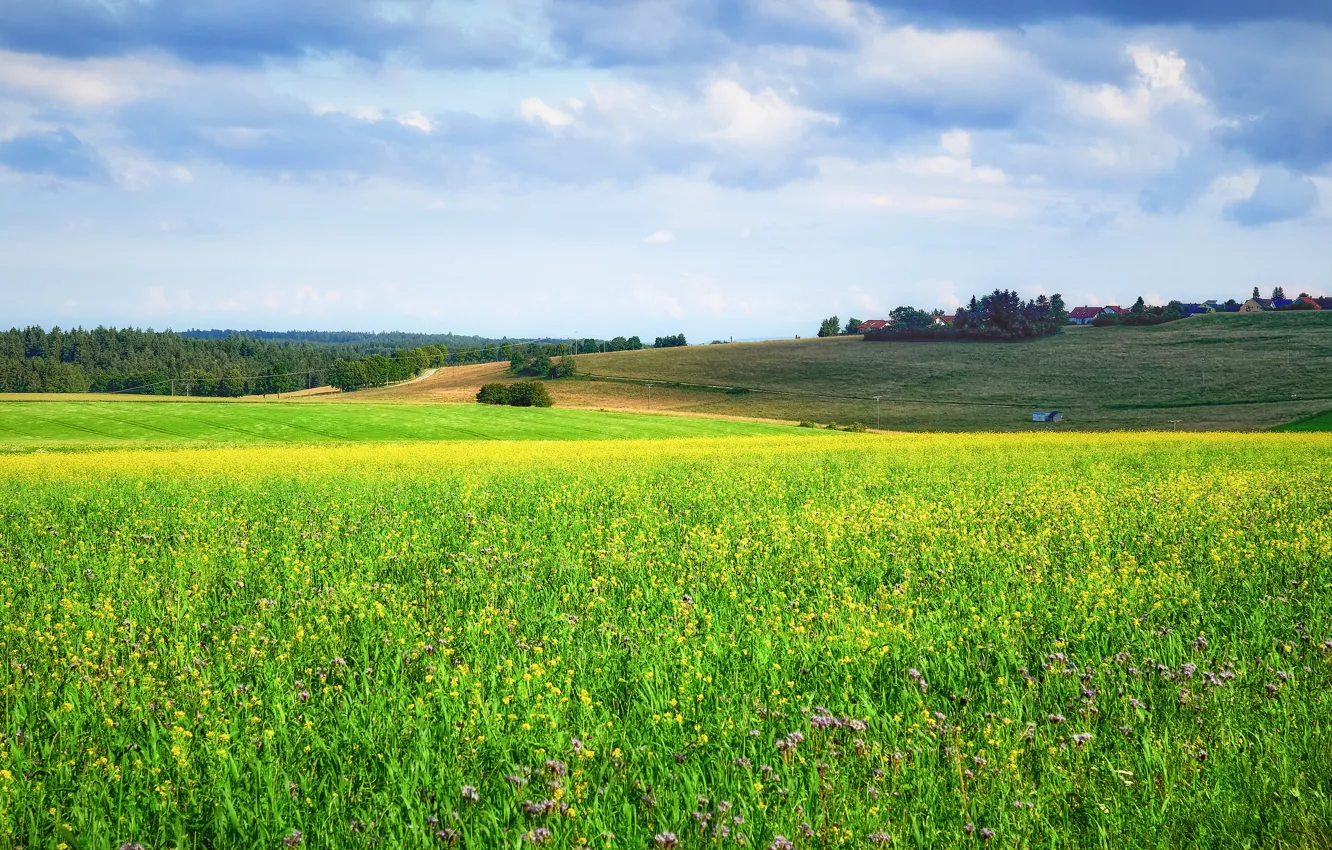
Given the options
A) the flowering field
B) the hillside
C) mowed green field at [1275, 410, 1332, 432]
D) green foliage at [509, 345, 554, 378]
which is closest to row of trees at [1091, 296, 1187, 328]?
the hillside

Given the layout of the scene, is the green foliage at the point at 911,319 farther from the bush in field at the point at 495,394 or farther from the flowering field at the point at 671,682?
the flowering field at the point at 671,682

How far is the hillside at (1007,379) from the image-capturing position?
84938mm

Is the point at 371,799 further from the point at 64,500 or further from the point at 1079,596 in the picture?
the point at 64,500

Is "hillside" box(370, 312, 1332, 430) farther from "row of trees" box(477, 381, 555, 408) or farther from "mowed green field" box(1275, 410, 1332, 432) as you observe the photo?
"row of trees" box(477, 381, 555, 408)

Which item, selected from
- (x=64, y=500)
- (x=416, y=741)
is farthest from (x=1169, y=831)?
(x=64, y=500)

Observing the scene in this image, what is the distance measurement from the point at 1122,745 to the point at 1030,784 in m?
0.88

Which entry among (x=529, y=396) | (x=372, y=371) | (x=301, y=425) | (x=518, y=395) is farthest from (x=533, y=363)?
(x=301, y=425)

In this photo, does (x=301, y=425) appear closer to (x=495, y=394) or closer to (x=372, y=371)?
(x=495, y=394)

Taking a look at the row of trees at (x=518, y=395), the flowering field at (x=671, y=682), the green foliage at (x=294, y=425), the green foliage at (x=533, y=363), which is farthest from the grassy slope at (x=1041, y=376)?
the flowering field at (x=671, y=682)

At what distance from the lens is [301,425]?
57.5 m

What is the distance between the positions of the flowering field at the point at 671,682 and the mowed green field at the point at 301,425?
139ft

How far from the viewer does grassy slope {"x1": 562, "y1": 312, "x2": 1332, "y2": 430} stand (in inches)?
3332

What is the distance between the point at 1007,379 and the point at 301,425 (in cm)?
8085

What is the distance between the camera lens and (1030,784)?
179 inches
